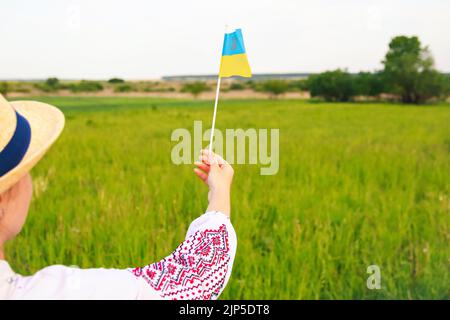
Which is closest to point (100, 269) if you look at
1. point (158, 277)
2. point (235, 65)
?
point (158, 277)

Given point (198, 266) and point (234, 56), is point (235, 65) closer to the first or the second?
point (234, 56)

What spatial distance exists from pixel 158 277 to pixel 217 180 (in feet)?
0.92

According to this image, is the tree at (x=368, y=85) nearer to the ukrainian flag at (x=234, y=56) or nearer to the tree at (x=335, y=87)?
the tree at (x=335, y=87)

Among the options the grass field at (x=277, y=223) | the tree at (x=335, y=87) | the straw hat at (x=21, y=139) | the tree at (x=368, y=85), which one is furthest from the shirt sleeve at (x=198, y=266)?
the tree at (x=368, y=85)

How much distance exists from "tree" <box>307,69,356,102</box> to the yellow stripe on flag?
37.6m

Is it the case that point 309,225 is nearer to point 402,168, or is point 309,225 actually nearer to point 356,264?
point 356,264

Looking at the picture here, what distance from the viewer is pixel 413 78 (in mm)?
39062

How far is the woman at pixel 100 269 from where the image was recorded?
1100 mm

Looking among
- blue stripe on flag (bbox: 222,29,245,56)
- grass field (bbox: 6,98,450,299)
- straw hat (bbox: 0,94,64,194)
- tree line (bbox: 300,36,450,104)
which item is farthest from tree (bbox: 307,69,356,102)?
straw hat (bbox: 0,94,64,194)

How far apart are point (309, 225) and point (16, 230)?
8.22 feet

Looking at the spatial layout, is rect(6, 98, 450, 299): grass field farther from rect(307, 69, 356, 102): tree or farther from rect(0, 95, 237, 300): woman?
rect(307, 69, 356, 102): tree

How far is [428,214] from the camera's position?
12.8ft

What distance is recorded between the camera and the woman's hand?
4.23 ft

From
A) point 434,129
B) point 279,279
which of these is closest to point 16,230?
point 279,279
